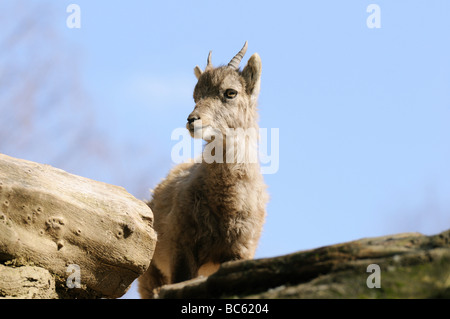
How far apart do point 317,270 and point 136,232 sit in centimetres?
264

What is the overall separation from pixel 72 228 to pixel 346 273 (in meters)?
3.12

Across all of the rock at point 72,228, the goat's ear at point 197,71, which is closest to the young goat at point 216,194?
the goat's ear at point 197,71

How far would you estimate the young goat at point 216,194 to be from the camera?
809cm

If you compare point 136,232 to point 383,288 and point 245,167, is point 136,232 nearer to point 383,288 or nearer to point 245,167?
point 245,167

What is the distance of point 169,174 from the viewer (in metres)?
9.67

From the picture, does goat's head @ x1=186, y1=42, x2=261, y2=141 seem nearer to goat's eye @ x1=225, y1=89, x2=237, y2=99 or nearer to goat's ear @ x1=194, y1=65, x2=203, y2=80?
goat's eye @ x1=225, y1=89, x2=237, y2=99

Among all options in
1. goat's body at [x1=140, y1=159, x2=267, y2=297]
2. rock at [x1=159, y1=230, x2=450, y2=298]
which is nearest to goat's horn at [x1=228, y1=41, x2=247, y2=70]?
goat's body at [x1=140, y1=159, x2=267, y2=297]

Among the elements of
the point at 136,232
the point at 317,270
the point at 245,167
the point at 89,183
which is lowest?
the point at 317,270

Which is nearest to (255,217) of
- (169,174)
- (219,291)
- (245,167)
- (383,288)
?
(245,167)

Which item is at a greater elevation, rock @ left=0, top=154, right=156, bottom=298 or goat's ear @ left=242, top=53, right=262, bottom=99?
goat's ear @ left=242, top=53, right=262, bottom=99

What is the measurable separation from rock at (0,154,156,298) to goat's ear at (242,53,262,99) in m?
2.83

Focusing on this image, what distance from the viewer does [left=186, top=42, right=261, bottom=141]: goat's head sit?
26.8 ft

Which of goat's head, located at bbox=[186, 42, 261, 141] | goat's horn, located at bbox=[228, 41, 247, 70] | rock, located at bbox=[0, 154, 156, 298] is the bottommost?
rock, located at bbox=[0, 154, 156, 298]

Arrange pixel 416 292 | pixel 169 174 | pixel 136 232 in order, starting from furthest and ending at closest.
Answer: pixel 169 174, pixel 136 232, pixel 416 292
